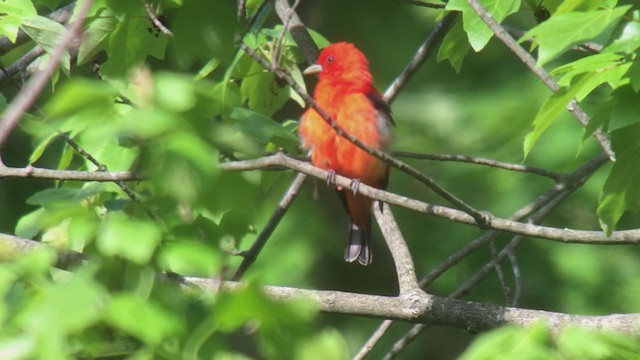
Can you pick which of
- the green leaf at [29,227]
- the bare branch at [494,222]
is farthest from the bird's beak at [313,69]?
the bare branch at [494,222]

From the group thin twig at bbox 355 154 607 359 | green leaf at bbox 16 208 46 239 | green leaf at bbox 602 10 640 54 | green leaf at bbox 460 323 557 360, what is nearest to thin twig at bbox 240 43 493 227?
green leaf at bbox 602 10 640 54

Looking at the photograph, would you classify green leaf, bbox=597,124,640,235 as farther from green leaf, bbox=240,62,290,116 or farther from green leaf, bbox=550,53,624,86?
green leaf, bbox=240,62,290,116

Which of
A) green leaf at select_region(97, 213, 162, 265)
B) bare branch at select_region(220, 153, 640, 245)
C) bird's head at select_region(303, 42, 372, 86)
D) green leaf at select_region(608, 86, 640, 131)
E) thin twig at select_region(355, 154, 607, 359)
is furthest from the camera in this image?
bird's head at select_region(303, 42, 372, 86)

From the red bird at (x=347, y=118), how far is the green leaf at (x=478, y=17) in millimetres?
1696

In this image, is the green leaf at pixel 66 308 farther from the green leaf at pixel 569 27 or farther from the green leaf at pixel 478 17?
the green leaf at pixel 478 17

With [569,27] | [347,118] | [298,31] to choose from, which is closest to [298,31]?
[298,31]

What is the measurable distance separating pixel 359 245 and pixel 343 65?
1.15 metres

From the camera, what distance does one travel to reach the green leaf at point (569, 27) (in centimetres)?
260

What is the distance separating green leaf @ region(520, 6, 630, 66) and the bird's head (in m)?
3.02

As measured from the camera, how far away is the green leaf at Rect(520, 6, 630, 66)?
2602 mm

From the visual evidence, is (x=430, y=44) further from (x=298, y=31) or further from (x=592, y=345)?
(x=592, y=345)

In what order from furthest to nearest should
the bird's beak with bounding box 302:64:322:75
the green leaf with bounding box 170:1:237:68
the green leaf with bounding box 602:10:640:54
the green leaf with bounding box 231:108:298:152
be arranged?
the bird's beak with bounding box 302:64:322:75
the green leaf with bounding box 602:10:640:54
the green leaf with bounding box 231:108:298:152
the green leaf with bounding box 170:1:237:68

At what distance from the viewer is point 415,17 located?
884cm

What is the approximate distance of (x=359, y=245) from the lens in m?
6.55
